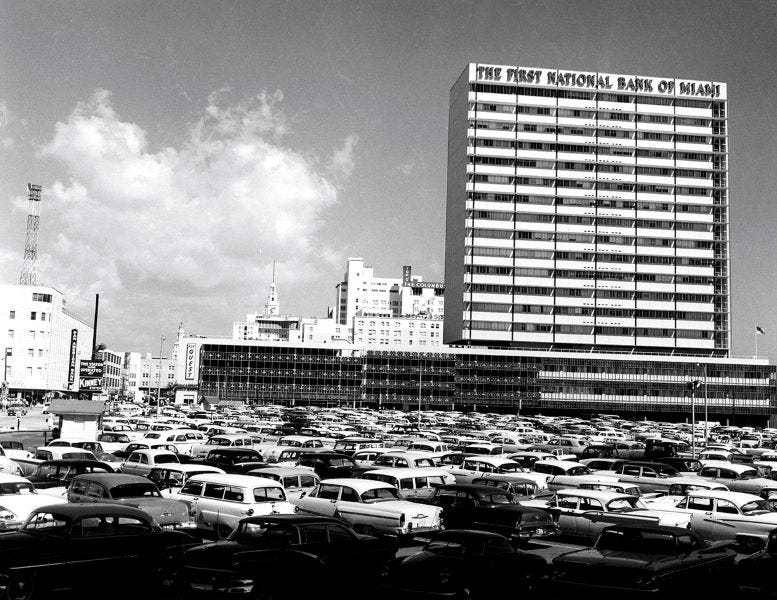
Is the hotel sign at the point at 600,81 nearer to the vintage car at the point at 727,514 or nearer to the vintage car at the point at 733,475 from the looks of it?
the vintage car at the point at 733,475

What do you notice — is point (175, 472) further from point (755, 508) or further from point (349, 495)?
point (755, 508)

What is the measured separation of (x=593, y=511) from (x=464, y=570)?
9.25 m

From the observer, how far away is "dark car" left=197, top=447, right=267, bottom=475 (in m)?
28.0

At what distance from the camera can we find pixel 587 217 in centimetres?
14238

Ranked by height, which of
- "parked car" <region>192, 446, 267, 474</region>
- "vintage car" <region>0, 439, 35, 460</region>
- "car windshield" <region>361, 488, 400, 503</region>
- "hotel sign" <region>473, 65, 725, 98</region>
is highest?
"hotel sign" <region>473, 65, 725, 98</region>

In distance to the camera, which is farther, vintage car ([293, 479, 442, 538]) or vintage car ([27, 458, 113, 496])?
vintage car ([27, 458, 113, 496])

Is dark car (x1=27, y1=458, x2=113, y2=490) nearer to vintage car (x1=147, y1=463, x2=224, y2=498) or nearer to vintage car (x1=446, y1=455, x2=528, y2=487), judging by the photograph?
vintage car (x1=147, y1=463, x2=224, y2=498)

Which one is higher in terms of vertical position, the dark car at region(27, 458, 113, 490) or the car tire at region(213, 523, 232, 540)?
the dark car at region(27, 458, 113, 490)

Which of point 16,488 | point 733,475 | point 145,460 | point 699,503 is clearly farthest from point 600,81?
point 16,488

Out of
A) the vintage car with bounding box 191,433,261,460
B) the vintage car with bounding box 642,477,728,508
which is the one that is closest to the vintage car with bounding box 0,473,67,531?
the vintage car with bounding box 642,477,728,508

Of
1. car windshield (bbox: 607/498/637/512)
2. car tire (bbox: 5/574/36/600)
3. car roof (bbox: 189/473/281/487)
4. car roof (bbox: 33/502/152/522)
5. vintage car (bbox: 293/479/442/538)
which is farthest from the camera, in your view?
car windshield (bbox: 607/498/637/512)

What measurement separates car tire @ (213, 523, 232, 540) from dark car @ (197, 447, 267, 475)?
9.89m

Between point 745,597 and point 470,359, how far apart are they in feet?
411

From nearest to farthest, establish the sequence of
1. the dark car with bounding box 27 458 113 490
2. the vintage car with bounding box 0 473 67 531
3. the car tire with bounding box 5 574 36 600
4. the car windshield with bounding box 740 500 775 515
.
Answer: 1. the car tire with bounding box 5 574 36 600
2. the vintage car with bounding box 0 473 67 531
3. the car windshield with bounding box 740 500 775 515
4. the dark car with bounding box 27 458 113 490
